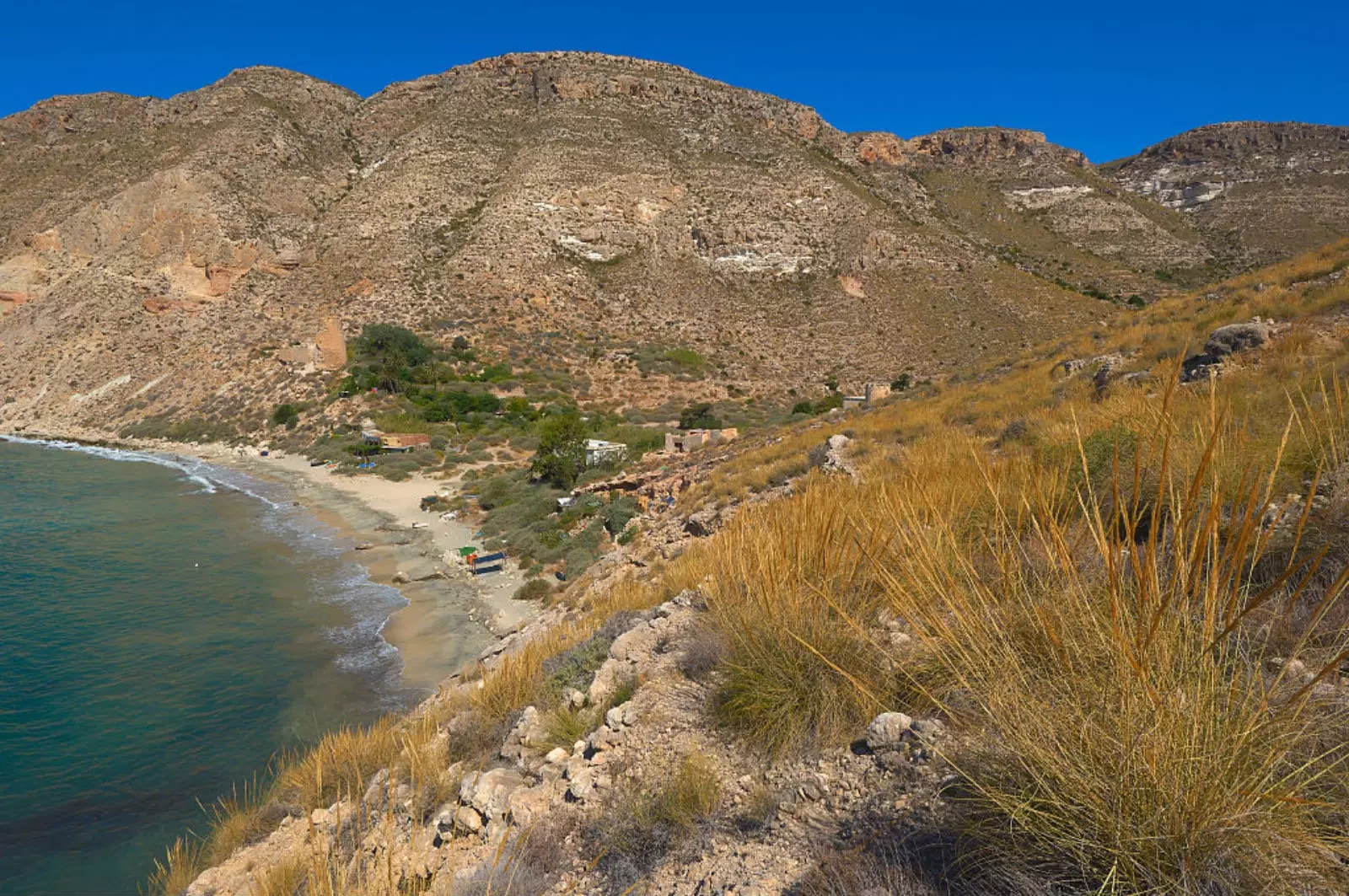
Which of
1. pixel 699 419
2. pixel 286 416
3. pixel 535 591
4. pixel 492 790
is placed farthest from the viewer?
pixel 286 416

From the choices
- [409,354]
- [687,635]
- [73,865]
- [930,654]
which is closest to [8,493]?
[409,354]

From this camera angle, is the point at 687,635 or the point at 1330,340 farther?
the point at 1330,340

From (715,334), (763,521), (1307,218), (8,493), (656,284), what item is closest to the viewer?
(763,521)

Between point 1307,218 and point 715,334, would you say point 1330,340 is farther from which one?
point 1307,218

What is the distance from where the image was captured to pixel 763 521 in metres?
4.16

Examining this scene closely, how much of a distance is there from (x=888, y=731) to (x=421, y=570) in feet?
47.2

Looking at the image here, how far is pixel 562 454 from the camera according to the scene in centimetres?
2036

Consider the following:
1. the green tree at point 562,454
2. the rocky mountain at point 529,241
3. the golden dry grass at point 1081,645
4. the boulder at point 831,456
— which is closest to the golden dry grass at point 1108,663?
the golden dry grass at point 1081,645

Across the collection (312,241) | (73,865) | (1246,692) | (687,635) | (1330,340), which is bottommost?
(73,865)

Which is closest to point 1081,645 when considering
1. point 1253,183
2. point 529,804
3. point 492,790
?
point 529,804

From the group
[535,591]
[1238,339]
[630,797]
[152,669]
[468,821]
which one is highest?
[1238,339]

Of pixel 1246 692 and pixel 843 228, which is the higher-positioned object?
pixel 843 228

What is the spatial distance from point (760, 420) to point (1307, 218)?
56.7 m

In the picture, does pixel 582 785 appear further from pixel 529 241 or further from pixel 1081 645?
pixel 529 241
